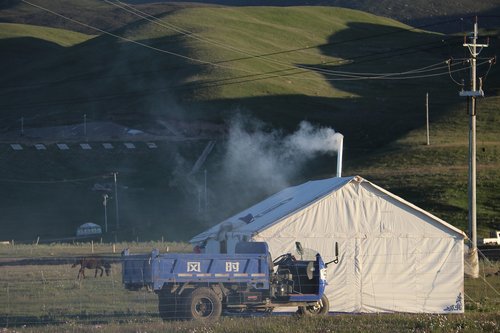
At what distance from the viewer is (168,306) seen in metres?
23.3

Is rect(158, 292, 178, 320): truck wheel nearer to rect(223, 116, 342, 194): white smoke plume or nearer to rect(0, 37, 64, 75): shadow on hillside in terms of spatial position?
rect(223, 116, 342, 194): white smoke plume

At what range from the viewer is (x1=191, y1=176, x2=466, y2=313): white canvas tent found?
28.8 m

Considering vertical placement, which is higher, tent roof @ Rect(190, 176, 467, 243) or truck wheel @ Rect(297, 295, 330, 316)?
tent roof @ Rect(190, 176, 467, 243)

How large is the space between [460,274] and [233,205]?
3976 cm

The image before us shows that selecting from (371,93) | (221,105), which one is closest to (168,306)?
(221,105)

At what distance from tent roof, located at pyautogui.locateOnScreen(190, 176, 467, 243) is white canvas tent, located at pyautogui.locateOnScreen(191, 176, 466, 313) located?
0.06m

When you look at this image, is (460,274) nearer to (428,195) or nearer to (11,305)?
(11,305)

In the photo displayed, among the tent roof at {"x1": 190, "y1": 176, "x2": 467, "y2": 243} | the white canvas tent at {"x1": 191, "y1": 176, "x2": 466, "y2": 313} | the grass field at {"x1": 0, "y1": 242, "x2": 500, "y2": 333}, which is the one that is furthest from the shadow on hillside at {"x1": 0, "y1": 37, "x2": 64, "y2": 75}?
the white canvas tent at {"x1": 191, "y1": 176, "x2": 466, "y2": 313}

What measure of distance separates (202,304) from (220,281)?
2.23 feet

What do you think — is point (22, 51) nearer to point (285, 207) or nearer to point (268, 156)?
point (268, 156)

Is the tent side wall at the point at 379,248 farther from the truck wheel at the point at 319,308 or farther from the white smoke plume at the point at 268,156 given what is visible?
the white smoke plume at the point at 268,156

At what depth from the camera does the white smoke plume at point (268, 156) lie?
235ft

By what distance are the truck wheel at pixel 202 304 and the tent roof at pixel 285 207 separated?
577 cm

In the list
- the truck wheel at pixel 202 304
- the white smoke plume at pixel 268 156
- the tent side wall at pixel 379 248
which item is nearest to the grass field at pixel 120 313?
the truck wheel at pixel 202 304
